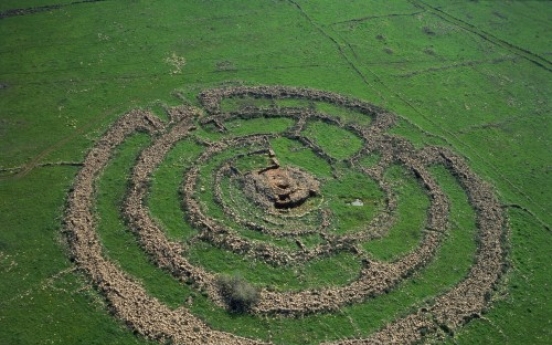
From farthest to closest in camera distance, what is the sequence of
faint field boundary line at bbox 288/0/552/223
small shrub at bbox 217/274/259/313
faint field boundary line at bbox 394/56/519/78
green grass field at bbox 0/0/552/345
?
faint field boundary line at bbox 394/56/519/78
faint field boundary line at bbox 288/0/552/223
green grass field at bbox 0/0/552/345
small shrub at bbox 217/274/259/313

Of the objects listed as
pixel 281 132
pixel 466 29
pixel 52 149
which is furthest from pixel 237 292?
pixel 466 29

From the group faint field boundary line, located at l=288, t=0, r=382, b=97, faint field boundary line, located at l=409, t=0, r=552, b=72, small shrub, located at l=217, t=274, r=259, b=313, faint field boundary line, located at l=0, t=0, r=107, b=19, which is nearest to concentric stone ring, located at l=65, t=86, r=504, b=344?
small shrub, located at l=217, t=274, r=259, b=313

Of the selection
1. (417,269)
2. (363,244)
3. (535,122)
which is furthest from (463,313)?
(535,122)

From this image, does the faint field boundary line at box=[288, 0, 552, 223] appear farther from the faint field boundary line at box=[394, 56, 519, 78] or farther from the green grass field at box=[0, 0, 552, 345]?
the faint field boundary line at box=[394, 56, 519, 78]

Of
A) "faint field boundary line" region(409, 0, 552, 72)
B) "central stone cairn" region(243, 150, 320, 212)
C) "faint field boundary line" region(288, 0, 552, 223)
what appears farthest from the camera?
"faint field boundary line" region(409, 0, 552, 72)

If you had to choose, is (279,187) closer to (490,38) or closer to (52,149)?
(52,149)

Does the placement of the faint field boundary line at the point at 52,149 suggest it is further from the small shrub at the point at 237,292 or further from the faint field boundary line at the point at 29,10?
the faint field boundary line at the point at 29,10

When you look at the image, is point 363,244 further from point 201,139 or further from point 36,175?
point 36,175
